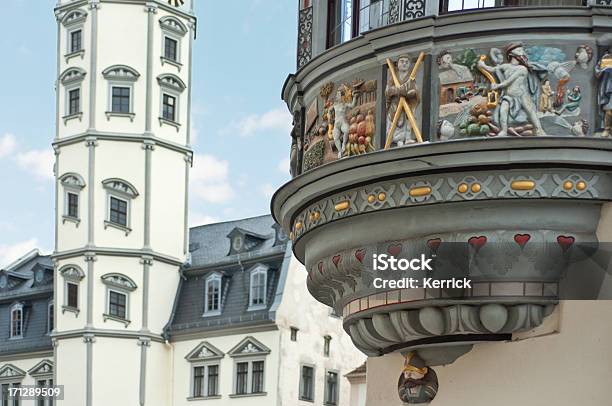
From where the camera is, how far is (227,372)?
4381 centimetres

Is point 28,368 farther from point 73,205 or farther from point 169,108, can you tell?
point 169,108

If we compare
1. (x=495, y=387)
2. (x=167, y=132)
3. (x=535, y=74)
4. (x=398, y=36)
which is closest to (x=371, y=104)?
(x=398, y=36)

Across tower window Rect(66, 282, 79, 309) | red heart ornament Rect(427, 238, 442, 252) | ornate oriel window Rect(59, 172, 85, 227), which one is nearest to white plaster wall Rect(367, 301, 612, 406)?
red heart ornament Rect(427, 238, 442, 252)

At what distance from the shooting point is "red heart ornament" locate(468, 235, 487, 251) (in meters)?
7.43

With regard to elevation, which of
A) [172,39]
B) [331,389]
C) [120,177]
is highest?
[172,39]

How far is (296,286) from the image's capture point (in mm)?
44000

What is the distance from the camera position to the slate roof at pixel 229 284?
43.9 metres

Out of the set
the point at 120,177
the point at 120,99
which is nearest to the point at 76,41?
the point at 120,99

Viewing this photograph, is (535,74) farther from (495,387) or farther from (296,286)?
(296,286)

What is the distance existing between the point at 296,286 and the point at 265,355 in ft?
8.31

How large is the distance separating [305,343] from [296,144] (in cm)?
3516

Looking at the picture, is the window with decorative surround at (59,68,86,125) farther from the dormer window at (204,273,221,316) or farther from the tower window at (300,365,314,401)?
the tower window at (300,365,314,401)

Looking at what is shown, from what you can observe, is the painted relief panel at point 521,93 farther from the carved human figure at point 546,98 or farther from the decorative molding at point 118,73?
the decorative molding at point 118,73

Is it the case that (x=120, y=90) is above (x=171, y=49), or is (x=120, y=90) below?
below
